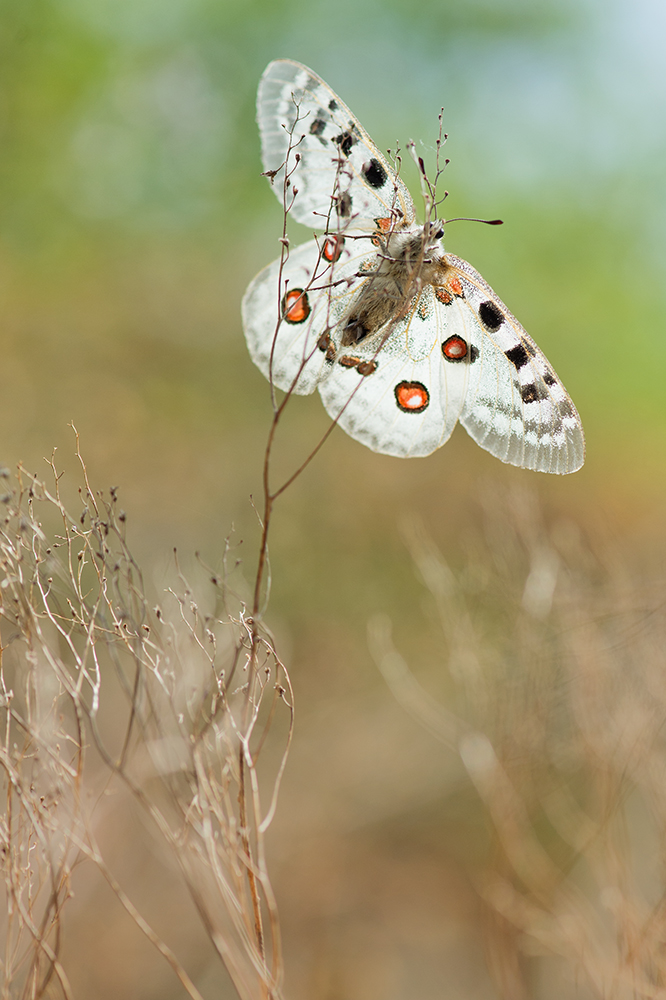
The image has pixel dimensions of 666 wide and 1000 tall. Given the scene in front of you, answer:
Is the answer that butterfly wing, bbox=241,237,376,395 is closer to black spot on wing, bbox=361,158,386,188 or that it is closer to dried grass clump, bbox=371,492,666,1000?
black spot on wing, bbox=361,158,386,188

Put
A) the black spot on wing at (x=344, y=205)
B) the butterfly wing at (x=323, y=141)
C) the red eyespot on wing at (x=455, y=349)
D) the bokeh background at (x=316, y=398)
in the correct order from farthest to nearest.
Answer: the bokeh background at (x=316, y=398), the red eyespot on wing at (x=455, y=349), the butterfly wing at (x=323, y=141), the black spot on wing at (x=344, y=205)

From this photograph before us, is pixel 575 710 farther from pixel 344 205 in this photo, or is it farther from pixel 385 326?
pixel 344 205

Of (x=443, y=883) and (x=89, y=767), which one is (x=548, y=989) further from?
(x=89, y=767)

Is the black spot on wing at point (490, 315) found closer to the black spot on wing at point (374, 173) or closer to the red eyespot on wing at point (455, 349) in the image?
the red eyespot on wing at point (455, 349)

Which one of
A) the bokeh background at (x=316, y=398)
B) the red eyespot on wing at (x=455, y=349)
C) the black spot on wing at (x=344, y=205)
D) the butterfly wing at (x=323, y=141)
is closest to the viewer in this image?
the black spot on wing at (x=344, y=205)

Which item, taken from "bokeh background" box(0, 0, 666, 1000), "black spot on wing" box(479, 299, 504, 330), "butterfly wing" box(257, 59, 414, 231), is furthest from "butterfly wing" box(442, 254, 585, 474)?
"bokeh background" box(0, 0, 666, 1000)

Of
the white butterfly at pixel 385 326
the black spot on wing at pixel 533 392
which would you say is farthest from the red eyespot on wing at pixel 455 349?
the black spot on wing at pixel 533 392

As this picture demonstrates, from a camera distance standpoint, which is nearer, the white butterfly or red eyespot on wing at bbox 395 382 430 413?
the white butterfly

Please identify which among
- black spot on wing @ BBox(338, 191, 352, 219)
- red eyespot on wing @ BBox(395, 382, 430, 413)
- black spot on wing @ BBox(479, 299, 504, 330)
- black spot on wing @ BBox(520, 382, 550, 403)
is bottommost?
red eyespot on wing @ BBox(395, 382, 430, 413)
